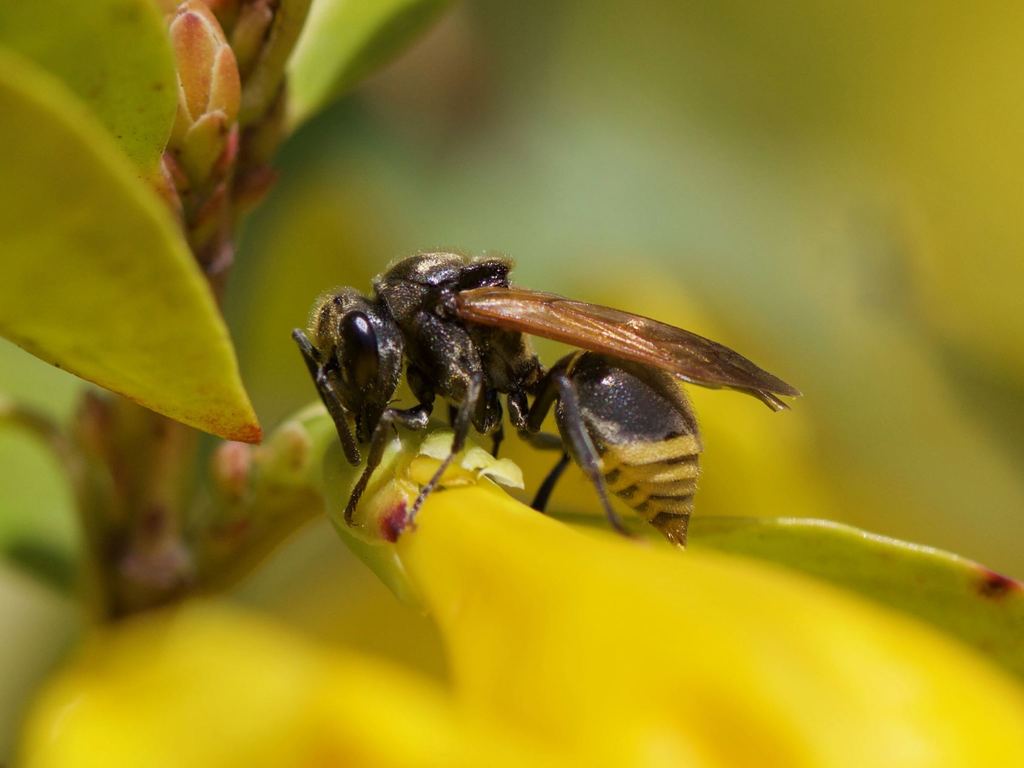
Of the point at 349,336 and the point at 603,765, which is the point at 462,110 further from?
the point at 603,765

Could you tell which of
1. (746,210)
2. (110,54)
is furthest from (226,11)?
(746,210)

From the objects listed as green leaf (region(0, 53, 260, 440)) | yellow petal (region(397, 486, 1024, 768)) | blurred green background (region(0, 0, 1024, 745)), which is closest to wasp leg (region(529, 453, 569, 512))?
yellow petal (region(397, 486, 1024, 768))

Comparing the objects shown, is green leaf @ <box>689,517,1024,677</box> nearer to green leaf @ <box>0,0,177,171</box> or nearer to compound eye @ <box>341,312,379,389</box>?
compound eye @ <box>341,312,379,389</box>

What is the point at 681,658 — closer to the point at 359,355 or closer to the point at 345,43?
the point at 359,355

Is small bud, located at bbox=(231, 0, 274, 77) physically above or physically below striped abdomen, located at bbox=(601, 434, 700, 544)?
above

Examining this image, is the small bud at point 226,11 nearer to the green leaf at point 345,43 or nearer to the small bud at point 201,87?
the small bud at point 201,87
